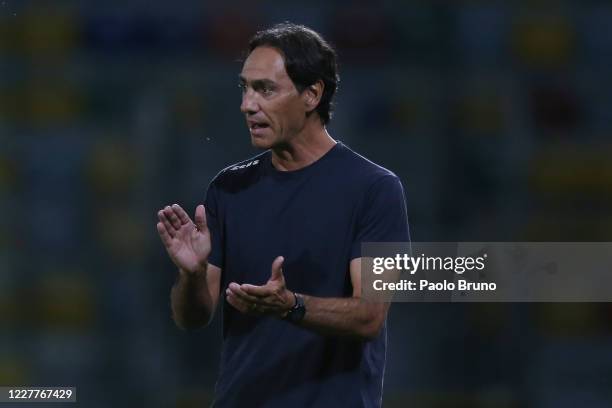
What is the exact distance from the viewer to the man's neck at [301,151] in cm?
198

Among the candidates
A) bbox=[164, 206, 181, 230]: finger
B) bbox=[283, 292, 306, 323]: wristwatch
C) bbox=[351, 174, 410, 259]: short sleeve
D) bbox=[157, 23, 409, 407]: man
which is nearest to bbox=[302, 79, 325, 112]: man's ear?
bbox=[157, 23, 409, 407]: man

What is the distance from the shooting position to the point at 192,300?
1890mm

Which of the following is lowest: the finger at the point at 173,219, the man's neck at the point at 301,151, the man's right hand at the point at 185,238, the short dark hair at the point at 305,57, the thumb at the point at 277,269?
the thumb at the point at 277,269

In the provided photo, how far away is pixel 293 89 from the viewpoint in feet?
6.53

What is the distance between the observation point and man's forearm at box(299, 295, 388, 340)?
1718 mm

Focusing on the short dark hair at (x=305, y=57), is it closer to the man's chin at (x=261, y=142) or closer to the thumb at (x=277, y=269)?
the man's chin at (x=261, y=142)

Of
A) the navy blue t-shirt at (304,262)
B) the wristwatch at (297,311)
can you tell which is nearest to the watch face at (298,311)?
the wristwatch at (297,311)

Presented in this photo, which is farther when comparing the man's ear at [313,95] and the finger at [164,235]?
the man's ear at [313,95]

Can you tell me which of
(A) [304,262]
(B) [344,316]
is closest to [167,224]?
(A) [304,262]

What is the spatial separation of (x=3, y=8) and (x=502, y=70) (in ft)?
7.60

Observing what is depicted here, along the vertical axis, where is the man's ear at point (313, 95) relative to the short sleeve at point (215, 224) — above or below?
above

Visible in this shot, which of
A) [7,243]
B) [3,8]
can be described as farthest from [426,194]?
[3,8]

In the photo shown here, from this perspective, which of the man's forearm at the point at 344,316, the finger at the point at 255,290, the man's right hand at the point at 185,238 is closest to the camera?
the finger at the point at 255,290

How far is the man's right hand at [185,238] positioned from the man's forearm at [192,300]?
0.9 inches
